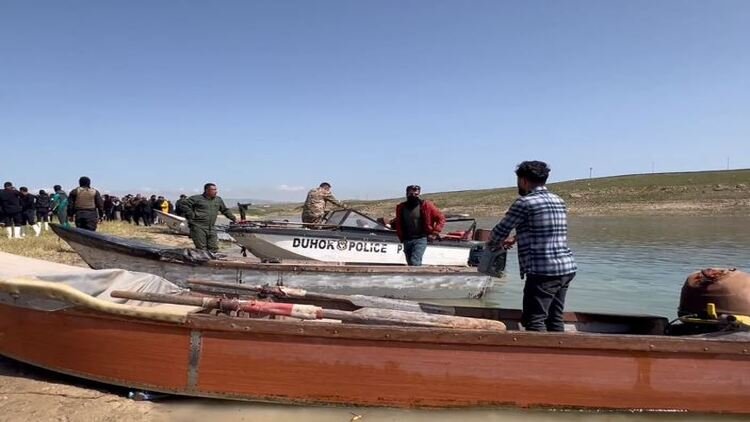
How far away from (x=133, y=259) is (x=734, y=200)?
189 feet

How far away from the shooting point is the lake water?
14.6ft

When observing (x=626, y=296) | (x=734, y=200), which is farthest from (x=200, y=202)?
(x=734, y=200)

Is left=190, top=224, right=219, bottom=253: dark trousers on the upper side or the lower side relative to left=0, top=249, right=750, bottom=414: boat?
upper

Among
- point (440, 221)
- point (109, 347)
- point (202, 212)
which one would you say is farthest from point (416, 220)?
point (109, 347)

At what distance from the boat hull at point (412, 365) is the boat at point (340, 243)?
772 cm

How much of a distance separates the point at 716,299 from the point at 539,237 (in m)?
1.93

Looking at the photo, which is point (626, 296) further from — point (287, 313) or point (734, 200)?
point (734, 200)

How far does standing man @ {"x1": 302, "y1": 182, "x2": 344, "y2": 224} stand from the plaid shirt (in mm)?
8778

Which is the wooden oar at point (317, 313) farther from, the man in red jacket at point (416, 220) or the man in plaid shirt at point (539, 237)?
the man in red jacket at point (416, 220)

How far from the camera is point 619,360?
4422 mm

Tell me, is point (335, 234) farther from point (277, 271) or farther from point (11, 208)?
point (11, 208)

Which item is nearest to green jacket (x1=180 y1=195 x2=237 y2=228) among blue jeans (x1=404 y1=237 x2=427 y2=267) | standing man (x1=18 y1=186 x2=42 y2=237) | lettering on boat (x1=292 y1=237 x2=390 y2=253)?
lettering on boat (x1=292 y1=237 x2=390 y2=253)

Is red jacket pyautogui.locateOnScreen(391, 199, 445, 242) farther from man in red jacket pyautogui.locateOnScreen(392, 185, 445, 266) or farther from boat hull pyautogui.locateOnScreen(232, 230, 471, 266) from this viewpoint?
boat hull pyautogui.locateOnScreen(232, 230, 471, 266)

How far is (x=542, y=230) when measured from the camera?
4.57 metres
